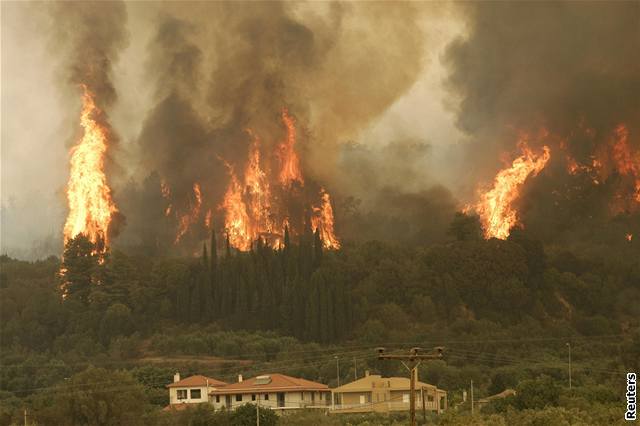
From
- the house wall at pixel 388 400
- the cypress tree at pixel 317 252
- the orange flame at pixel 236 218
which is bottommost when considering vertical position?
the house wall at pixel 388 400

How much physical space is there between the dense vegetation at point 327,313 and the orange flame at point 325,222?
265cm

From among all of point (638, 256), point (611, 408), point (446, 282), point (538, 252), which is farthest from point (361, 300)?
point (611, 408)

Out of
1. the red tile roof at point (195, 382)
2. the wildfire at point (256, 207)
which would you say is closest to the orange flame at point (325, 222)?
the wildfire at point (256, 207)

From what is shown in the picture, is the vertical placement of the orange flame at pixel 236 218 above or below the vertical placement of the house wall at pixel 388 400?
above

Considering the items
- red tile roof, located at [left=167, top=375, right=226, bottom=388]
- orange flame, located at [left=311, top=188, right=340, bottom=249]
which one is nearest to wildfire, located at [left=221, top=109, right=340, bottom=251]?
orange flame, located at [left=311, top=188, right=340, bottom=249]

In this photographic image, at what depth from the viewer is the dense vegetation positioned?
433ft

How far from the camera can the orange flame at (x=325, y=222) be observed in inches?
6772

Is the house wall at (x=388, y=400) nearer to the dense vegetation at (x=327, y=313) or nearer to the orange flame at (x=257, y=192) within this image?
the dense vegetation at (x=327, y=313)

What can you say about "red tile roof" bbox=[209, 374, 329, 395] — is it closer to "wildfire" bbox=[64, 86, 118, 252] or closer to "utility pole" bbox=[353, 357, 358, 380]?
"utility pole" bbox=[353, 357, 358, 380]

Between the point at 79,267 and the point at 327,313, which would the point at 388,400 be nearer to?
the point at 327,313

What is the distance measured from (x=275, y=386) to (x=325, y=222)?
2484 inches

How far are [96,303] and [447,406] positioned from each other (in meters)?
56.9

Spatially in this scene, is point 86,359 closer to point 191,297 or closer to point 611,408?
point 191,297

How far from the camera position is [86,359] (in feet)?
459
